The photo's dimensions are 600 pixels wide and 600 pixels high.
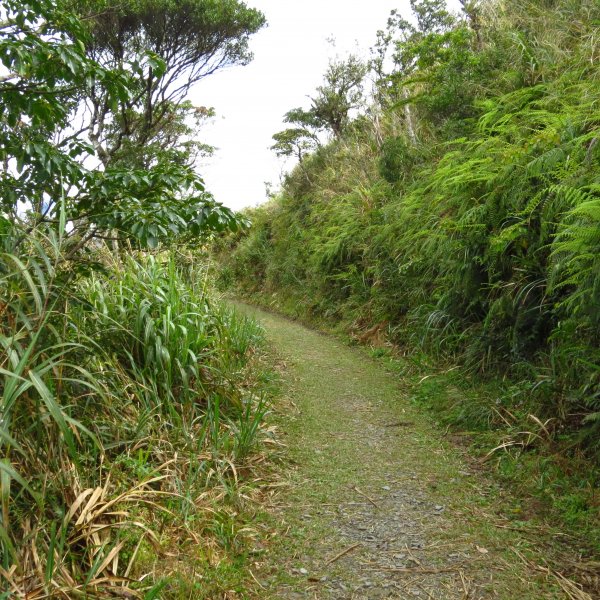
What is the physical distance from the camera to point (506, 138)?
20.1ft

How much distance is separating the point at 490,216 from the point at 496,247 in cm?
53

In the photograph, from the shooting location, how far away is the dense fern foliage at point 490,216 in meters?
4.02

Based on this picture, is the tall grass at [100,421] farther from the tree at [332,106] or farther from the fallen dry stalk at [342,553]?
the tree at [332,106]

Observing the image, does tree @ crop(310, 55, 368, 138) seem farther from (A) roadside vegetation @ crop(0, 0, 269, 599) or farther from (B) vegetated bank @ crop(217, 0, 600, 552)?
(A) roadside vegetation @ crop(0, 0, 269, 599)

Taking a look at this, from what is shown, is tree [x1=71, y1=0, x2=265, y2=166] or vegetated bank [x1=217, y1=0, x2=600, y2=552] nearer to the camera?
vegetated bank [x1=217, y1=0, x2=600, y2=552]

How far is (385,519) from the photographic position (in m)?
3.37

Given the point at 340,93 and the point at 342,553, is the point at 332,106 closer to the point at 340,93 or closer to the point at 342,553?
the point at 340,93

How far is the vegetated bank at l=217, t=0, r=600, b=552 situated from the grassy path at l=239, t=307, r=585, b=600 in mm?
352

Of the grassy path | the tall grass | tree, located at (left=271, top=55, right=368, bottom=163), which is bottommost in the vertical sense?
the grassy path

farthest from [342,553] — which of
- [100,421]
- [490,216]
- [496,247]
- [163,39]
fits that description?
[163,39]

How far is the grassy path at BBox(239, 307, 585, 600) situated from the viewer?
2.75 meters

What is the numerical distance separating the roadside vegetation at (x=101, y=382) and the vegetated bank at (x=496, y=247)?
2.07 meters

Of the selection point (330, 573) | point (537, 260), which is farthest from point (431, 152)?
point (330, 573)

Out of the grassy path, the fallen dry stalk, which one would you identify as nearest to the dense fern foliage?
the grassy path
